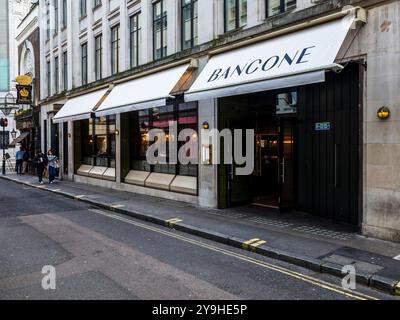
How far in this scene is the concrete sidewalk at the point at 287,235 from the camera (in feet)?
20.4

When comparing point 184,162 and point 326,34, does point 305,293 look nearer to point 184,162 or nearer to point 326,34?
point 326,34

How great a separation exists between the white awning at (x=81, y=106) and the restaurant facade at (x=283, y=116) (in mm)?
339

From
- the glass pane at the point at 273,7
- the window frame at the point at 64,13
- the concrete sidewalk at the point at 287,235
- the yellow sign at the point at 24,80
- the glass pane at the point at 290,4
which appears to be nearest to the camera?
the concrete sidewalk at the point at 287,235

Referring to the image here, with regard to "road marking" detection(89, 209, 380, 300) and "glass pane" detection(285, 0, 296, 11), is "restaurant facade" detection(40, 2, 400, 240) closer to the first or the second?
"glass pane" detection(285, 0, 296, 11)

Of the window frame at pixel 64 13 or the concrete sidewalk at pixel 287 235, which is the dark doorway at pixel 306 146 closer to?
the concrete sidewalk at pixel 287 235

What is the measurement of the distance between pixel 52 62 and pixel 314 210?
21.1 metres

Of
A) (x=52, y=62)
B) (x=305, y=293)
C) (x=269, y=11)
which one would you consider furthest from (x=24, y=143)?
(x=305, y=293)

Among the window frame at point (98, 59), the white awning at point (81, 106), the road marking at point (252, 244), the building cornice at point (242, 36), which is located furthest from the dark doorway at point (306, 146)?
the window frame at point (98, 59)

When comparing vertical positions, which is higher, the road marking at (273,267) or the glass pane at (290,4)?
the glass pane at (290,4)

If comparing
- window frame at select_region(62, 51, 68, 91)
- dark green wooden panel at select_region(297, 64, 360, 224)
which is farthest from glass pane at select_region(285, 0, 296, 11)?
window frame at select_region(62, 51, 68, 91)

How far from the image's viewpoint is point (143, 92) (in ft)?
44.2

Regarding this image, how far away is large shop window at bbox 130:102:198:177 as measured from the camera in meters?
13.4

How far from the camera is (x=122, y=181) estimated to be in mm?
16766

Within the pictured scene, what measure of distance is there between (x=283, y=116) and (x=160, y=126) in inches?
223
